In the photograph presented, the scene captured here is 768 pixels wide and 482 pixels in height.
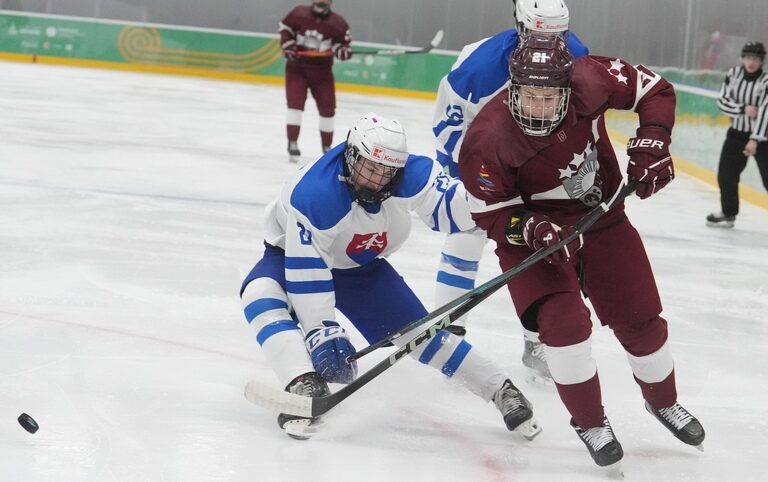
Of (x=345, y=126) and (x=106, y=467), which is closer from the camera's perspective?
(x=106, y=467)

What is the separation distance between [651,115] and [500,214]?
0.38 meters

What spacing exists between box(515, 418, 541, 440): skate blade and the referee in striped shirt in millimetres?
3287

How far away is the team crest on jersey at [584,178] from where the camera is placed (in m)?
2.21

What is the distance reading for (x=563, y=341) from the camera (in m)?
2.13

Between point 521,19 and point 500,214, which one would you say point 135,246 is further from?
point 500,214

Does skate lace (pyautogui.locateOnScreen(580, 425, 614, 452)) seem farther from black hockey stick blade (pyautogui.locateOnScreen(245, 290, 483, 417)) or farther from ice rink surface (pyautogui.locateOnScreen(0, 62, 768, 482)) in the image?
black hockey stick blade (pyautogui.locateOnScreen(245, 290, 483, 417))

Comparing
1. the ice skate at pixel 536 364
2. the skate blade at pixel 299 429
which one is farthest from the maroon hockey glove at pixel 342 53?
the skate blade at pixel 299 429

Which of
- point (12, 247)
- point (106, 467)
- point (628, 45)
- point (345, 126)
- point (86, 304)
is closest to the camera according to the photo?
point (106, 467)

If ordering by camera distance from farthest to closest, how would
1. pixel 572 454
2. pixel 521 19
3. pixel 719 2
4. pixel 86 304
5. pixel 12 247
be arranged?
pixel 719 2 → pixel 12 247 → pixel 86 304 → pixel 521 19 → pixel 572 454

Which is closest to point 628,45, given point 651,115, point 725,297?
point 725,297

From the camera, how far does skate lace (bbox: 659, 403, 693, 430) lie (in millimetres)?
2336

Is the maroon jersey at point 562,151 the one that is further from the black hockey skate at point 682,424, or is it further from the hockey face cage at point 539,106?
the black hockey skate at point 682,424

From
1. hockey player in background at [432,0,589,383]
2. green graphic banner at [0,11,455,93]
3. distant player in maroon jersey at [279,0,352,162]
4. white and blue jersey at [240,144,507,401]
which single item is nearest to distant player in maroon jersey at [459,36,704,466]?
white and blue jersey at [240,144,507,401]

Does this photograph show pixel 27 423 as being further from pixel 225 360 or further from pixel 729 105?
pixel 729 105
